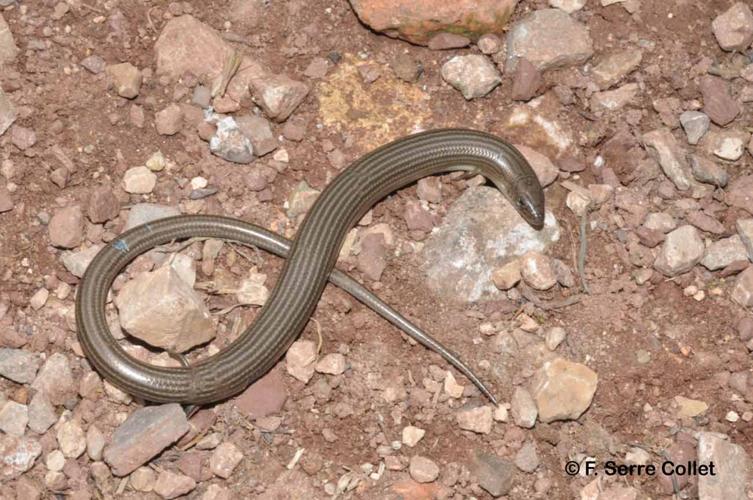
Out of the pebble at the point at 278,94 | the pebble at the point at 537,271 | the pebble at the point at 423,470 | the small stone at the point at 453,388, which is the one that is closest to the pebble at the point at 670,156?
the pebble at the point at 537,271

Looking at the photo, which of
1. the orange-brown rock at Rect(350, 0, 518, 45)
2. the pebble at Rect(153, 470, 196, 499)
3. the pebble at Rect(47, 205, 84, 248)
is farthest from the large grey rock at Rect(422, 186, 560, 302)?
the pebble at Rect(47, 205, 84, 248)

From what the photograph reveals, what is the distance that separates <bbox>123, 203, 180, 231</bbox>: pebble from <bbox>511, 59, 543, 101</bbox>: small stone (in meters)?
2.77

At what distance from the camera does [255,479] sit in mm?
6176

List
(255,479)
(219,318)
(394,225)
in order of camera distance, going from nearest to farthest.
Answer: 1. (255,479)
2. (219,318)
3. (394,225)

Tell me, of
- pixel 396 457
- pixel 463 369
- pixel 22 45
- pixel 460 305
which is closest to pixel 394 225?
pixel 460 305

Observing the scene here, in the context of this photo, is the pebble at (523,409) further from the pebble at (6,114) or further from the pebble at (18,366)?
the pebble at (6,114)

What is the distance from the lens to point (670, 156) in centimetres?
717

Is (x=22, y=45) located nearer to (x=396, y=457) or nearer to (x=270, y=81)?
(x=270, y=81)

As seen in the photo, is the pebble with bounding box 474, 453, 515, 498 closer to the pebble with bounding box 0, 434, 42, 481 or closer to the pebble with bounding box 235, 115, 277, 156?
the pebble with bounding box 235, 115, 277, 156

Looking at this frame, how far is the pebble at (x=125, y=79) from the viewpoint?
7.05 m

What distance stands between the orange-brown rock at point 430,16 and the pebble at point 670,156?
1.50 metres

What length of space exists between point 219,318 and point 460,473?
199cm

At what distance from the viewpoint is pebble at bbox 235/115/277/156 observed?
707 centimetres

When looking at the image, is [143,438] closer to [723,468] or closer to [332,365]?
[332,365]
